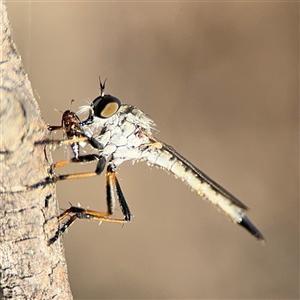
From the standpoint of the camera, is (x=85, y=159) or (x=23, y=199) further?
(x=85, y=159)

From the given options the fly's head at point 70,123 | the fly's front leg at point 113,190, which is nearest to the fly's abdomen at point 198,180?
the fly's front leg at point 113,190

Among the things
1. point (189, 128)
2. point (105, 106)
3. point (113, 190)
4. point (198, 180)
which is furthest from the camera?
point (189, 128)

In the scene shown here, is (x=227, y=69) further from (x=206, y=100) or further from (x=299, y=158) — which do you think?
(x=299, y=158)

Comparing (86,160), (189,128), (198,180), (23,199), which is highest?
(189,128)

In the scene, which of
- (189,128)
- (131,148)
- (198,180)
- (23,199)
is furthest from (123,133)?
(189,128)

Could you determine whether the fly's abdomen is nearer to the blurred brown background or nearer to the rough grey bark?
the rough grey bark

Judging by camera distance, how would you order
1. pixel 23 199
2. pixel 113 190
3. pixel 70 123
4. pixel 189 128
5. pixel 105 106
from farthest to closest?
pixel 189 128
pixel 113 190
pixel 105 106
pixel 70 123
pixel 23 199

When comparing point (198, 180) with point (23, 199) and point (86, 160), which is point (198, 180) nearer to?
point (86, 160)

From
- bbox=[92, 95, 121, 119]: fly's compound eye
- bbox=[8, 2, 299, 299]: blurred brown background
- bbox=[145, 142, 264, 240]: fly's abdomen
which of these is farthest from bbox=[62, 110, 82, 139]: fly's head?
bbox=[8, 2, 299, 299]: blurred brown background
